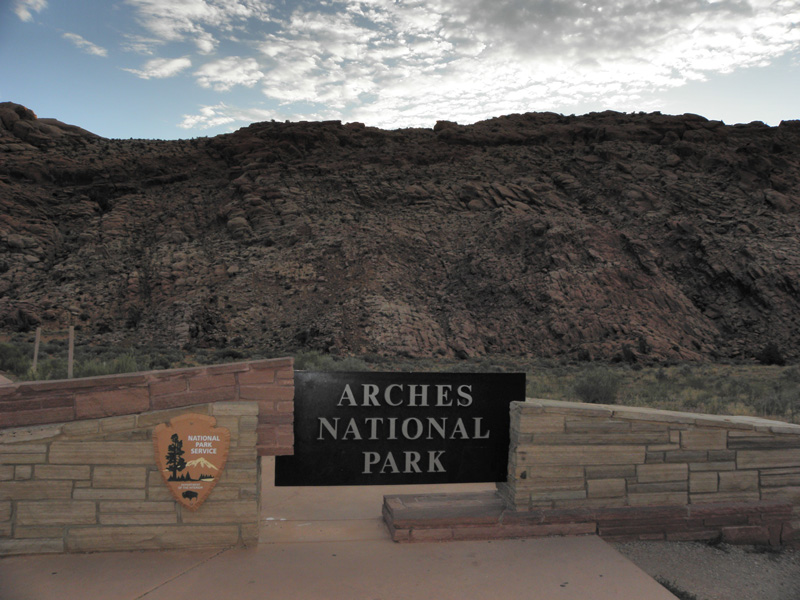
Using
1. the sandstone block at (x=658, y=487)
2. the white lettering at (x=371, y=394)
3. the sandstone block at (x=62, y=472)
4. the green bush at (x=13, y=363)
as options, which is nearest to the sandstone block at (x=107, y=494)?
the sandstone block at (x=62, y=472)

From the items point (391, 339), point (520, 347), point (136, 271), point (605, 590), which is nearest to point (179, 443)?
point (605, 590)

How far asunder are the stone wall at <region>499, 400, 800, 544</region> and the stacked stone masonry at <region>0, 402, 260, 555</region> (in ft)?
9.19

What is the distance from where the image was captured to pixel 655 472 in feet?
20.8

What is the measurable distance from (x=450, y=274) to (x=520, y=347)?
23.5 ft

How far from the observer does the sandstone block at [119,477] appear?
5.30m

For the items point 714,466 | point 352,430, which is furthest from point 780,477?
point 352,430

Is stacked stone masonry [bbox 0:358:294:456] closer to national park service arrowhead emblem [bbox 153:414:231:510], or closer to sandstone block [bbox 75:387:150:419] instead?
sandstone block [bbox 75:387:150:419]

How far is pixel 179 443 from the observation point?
5.42 meters

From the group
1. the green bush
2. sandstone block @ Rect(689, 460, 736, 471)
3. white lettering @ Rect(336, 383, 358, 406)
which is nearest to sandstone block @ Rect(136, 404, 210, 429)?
white lettering @ Rect(336, 383, 358, 406)

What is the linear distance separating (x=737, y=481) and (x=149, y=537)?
6046mm

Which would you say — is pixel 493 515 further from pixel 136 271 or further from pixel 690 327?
pixel 136 271

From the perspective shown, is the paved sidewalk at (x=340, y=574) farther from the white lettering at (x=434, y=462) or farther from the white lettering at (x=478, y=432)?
the white lettering at (x=478, y=432)

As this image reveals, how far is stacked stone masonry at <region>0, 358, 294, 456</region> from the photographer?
5.22m

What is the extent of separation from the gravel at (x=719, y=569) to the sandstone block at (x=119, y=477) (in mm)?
4712
